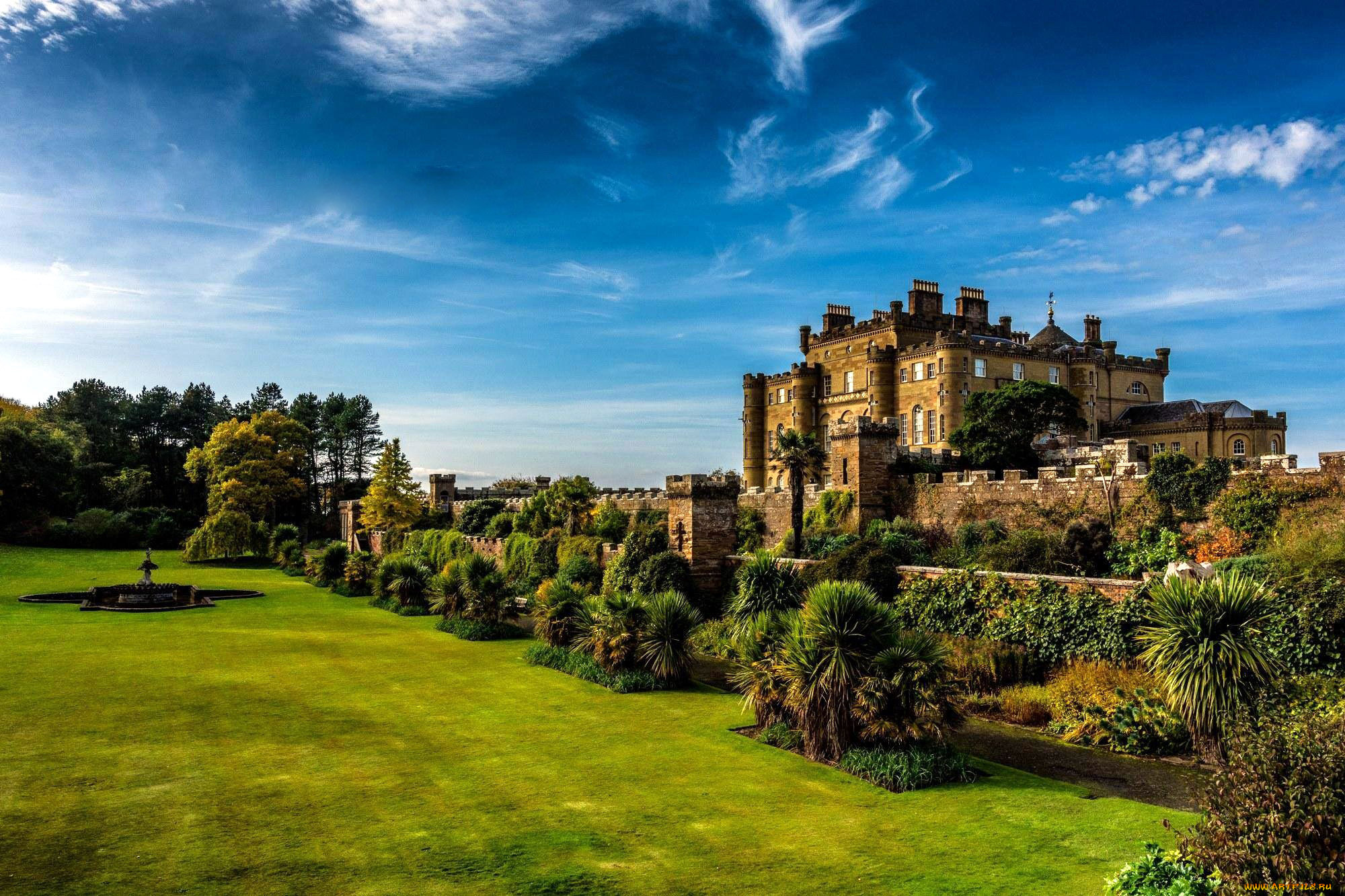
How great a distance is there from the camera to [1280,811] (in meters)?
5.81

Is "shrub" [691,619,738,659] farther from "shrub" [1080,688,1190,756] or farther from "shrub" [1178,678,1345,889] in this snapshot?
"shrub" [1178,678,1345,889]

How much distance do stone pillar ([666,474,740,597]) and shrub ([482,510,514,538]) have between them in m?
19.7

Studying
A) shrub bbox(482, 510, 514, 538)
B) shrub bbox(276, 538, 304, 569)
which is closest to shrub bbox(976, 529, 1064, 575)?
shrub bbox(482, 510, 514, 538)

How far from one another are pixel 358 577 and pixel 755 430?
39.0 metres

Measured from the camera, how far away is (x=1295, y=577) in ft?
47.9

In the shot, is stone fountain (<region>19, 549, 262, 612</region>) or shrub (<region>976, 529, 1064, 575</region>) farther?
stone fountain (<region>19, 549, 262, 612</region>)

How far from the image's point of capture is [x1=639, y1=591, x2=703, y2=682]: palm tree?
53.8ft

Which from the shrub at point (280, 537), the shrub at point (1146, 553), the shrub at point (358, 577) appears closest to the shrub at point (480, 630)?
the shrub at point (358, 577)

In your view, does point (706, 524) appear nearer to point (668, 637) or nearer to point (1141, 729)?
point (668, 637)

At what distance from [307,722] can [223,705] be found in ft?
6.77

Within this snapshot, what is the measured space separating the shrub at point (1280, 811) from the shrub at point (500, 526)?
36434 mm

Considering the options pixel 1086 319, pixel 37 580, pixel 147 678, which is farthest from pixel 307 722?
pixel 1086 319

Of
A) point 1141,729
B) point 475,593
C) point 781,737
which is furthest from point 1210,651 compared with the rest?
point 475,593

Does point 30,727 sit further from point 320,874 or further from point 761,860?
point 761,860
